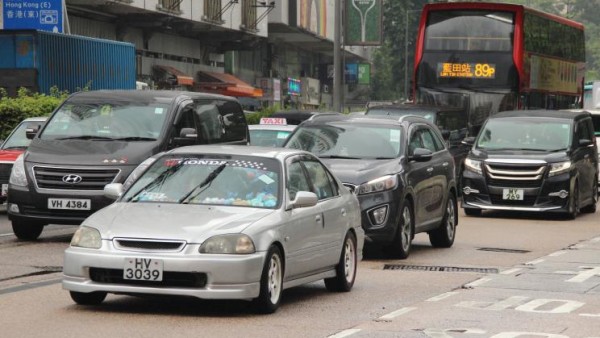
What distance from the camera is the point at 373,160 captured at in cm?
1686

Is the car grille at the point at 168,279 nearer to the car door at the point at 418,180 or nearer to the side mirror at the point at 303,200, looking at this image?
the side mirror at the point at 303,200

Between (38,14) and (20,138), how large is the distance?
15883 mm

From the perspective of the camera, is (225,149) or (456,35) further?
(456,35)

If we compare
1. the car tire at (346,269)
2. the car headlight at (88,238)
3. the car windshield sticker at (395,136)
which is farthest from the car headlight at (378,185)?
the car headlight at (88,238)

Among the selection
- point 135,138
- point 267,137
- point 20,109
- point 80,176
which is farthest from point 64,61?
point 80,176

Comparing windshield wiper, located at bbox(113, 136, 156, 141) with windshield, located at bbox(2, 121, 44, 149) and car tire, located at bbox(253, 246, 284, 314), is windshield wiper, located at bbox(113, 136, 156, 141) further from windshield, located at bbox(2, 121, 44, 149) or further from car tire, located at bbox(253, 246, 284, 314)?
car tire, located at bbox(253, 246, 284, 314)

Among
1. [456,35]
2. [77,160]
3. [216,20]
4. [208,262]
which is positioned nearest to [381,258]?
[77,160]

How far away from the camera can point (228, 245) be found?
10.6 m

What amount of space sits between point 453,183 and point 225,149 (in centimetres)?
705

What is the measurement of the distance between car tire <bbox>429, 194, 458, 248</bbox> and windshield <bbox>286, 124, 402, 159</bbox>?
1.54 m

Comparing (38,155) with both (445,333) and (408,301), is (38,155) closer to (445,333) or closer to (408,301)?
(408,301)

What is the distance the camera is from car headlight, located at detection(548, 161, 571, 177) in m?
24.8

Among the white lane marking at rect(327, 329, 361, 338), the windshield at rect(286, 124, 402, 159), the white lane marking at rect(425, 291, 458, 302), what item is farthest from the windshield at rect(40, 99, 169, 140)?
the white lane marking at rect(327, 329, 361, 338)

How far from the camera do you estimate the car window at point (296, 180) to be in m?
11.9
